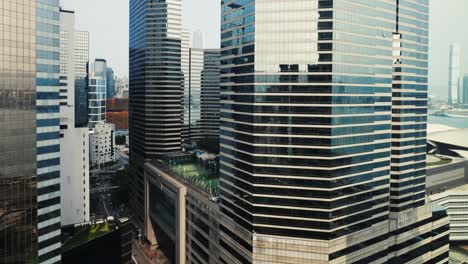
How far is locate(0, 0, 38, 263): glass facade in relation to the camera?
5888 centimetres

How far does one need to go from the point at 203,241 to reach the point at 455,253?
292 ft

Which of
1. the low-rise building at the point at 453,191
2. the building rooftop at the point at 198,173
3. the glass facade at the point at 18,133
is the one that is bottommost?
the low-rise building at the point at 453,191

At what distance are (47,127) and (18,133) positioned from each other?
574cm

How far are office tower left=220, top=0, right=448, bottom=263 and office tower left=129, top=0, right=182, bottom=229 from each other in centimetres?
7758

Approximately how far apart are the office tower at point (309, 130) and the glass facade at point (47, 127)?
39.8 m

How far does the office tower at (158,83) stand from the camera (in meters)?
168

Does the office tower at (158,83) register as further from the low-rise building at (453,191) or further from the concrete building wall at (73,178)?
the low-rise building at (453,191)

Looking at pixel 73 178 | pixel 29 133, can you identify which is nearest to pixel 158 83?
pixel 73 178

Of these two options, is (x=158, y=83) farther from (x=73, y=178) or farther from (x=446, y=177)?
(x=446, y=177)

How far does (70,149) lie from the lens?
120 metres

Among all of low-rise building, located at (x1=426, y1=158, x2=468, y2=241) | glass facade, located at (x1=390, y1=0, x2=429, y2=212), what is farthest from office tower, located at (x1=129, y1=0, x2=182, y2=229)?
low-rise building, located at (x1=426, y1=158, x2=468, y2=241)

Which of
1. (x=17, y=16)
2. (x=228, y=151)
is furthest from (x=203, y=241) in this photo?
(x=17, y=16)

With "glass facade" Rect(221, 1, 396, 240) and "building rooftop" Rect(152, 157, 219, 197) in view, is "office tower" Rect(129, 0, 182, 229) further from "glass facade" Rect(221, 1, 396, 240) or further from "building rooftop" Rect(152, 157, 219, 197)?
"glass facade" Rect(221, 1, 396, 240)

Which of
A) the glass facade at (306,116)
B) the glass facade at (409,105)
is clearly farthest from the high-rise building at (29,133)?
the glass facade at (409,105)
